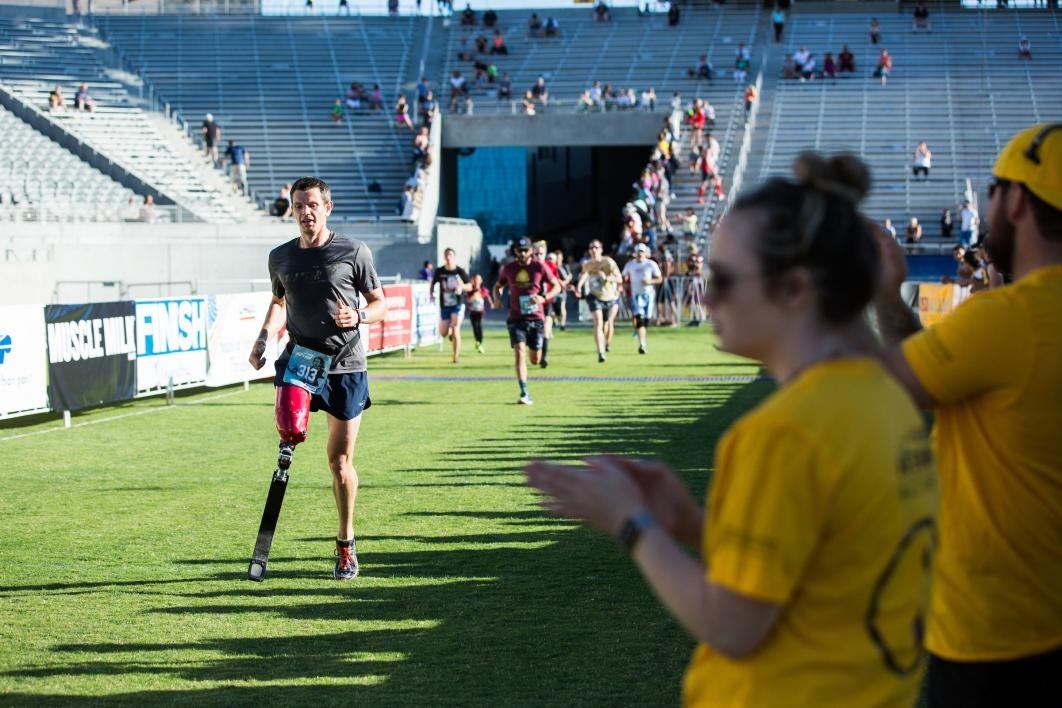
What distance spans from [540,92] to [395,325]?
23.8 m

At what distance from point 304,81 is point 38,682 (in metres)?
48.2

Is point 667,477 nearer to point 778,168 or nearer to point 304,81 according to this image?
point 778,168

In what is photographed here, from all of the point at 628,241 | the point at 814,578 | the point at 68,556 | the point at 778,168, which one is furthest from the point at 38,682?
the point at 778,168

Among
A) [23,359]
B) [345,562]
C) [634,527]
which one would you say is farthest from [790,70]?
[634,527]

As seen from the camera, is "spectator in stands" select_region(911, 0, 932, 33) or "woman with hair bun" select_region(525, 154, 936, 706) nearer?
"woman with hair bun" select_region(525, 154, 936, 706)

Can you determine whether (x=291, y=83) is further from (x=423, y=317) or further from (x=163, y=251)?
(x=423, y=317)

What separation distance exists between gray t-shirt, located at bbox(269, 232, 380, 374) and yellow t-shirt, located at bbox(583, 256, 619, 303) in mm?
17481

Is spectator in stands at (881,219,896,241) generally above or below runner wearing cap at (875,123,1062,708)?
above

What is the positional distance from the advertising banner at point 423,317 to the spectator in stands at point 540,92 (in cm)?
1891

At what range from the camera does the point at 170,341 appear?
720 inches

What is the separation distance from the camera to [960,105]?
157ft

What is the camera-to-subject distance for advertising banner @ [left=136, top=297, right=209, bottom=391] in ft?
57.7

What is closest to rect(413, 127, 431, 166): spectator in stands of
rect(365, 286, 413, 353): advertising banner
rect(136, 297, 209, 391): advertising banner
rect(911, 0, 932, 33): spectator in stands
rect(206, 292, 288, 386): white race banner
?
rect(365, 286, 413, 353): advertising banner

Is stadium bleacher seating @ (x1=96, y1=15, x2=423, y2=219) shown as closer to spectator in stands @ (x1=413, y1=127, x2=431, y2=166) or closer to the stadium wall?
spectator in stands @ (x1=413, y1=127, x2=431, y2=166)
